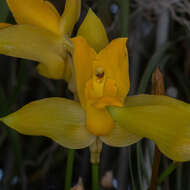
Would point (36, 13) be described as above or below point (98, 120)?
above

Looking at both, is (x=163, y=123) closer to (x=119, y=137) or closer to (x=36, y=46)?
(x=119, y=137)

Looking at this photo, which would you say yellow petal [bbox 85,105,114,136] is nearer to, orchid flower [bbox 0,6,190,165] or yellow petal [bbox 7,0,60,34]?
orchid flower [bbox 0,6,190,165]

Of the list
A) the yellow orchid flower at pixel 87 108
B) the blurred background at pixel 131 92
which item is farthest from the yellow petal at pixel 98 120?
the blurred background at pixel 131 92

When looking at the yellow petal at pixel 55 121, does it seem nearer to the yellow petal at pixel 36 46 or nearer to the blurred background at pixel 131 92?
the yellow petal at pixel 36 46

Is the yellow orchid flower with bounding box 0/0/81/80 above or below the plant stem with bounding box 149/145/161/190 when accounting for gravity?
above

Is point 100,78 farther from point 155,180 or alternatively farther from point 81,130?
point 155,180

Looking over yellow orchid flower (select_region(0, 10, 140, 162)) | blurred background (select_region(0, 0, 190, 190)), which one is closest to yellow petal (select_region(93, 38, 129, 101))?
yellow orchid flower (select_region(0, 10, 140, 162))

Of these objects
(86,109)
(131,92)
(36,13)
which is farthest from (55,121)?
(131,92)
